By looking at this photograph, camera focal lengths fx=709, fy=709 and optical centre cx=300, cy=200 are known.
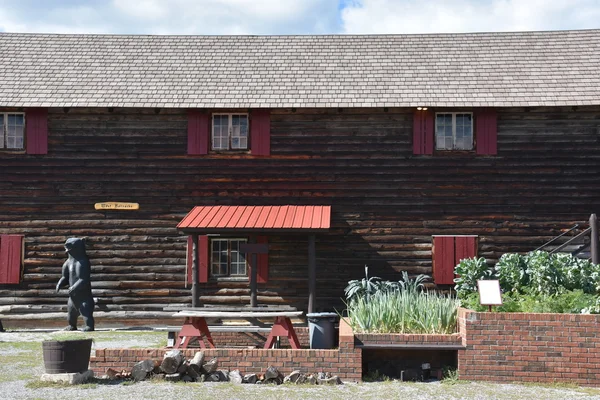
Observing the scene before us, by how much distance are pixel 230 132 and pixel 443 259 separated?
5927 millimetres

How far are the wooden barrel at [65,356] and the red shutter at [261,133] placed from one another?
8243 millimetres

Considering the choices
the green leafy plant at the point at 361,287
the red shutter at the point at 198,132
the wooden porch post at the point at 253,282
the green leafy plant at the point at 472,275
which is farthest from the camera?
the red shutter at the point at 198,132

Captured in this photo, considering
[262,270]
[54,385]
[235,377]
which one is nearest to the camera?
[54,385]

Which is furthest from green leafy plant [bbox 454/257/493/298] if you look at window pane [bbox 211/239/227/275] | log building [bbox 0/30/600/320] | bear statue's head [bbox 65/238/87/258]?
bear statue's head [bbox 65/238/87/258]

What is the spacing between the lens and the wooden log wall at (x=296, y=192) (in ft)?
54.8

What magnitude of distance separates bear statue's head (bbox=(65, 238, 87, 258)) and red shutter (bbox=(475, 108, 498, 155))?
9.44 metres

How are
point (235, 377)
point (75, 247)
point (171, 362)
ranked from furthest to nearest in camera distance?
point (75, 247), point (235, 377), point (171, 362)

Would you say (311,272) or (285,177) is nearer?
(311,272)

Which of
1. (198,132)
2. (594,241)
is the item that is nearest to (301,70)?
(198,132)

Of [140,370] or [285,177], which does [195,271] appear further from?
[140,370]

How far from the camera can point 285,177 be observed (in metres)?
17.0

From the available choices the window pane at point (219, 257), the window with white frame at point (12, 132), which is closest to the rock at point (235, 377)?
the window pane at point (219, 257)

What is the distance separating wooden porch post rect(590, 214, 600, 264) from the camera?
15.4m

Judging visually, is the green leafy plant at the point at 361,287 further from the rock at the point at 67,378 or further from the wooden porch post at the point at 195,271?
the rock at the point at 67,378
